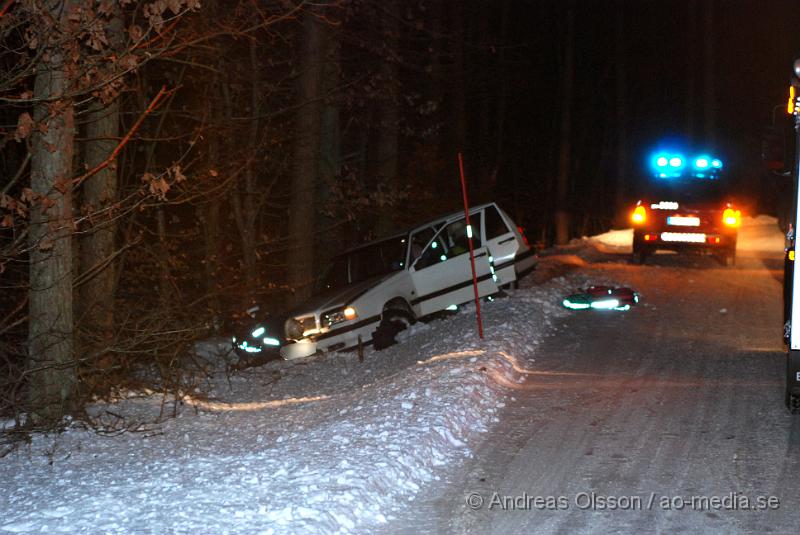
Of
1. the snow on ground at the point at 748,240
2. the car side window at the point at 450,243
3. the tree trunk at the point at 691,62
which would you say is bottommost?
the snow on ground at the point at 748,240

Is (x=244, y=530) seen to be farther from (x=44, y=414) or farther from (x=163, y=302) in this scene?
(x=163, y=302)

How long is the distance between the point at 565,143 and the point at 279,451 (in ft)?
94.5

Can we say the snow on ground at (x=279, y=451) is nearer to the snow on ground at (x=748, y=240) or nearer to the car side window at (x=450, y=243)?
the car side window at (x=450, y=243)

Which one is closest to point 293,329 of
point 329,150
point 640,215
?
point 329,150

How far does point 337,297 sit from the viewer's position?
14.4 m

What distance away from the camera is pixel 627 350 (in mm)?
12820

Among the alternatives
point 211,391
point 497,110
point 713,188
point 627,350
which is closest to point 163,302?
point 211,391

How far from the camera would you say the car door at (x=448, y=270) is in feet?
49.2

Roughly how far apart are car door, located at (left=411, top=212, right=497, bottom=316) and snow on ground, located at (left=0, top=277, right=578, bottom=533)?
1701mm

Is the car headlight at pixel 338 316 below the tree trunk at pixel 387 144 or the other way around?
below

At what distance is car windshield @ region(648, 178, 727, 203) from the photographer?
21344 mm

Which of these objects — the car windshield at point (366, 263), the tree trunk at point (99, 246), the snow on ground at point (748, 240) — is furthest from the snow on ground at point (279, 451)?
the snow on ground at point (748, 240)

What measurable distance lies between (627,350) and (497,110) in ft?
104

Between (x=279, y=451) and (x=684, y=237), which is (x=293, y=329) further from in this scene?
(x=684, y=237)
